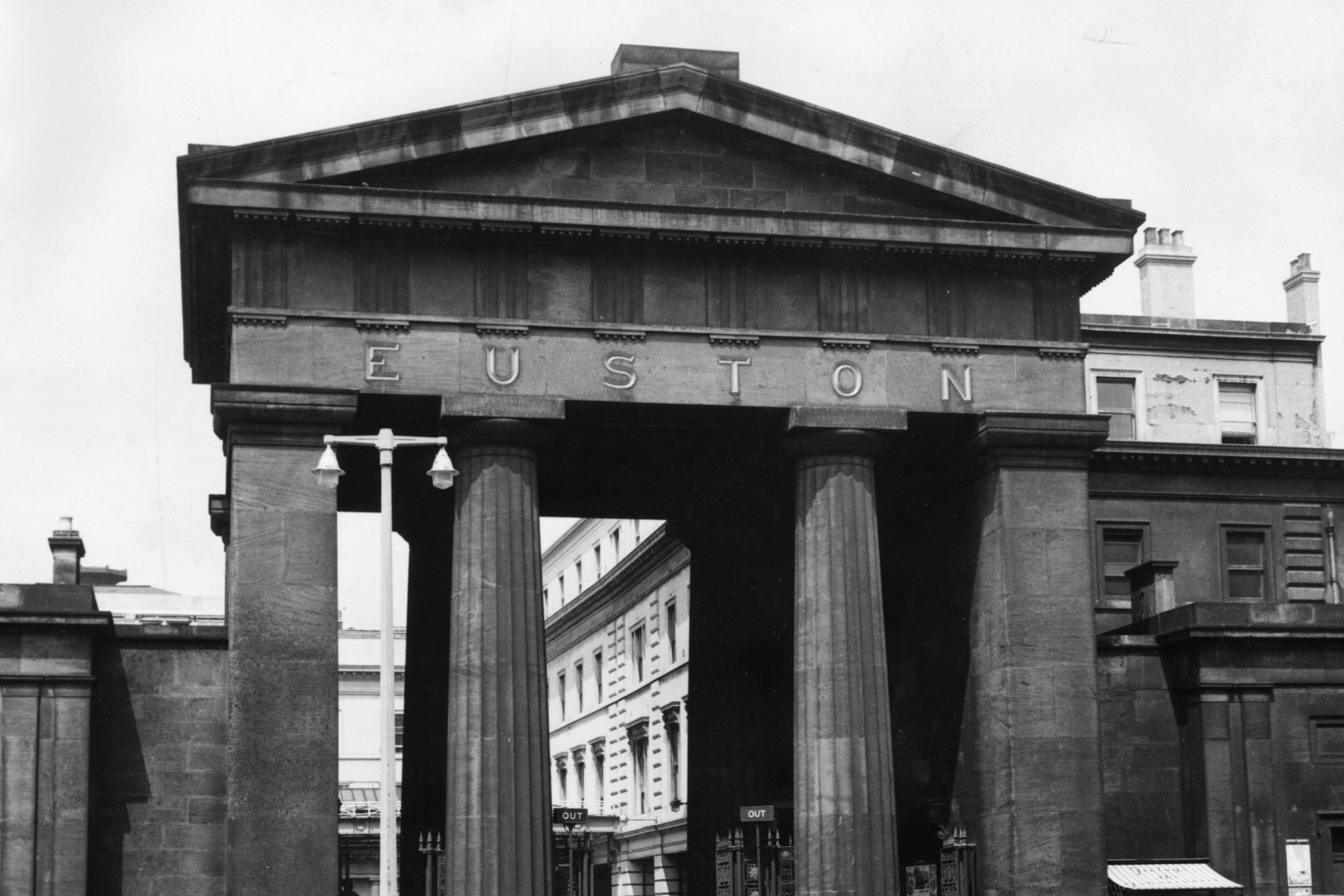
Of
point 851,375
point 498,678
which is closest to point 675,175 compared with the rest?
point 851,375

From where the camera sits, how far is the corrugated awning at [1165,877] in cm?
4531

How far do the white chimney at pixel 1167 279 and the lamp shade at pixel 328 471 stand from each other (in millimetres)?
48148

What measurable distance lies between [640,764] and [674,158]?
5816 centimetres

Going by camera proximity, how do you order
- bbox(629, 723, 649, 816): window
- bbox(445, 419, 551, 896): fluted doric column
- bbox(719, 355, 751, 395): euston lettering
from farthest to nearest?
1. bbox(629, 723, 649, 816): window
2. bbox(719, 355, 751, 395): euston lettering
3. bbox(445, 419, 551, 896): fluted doric column

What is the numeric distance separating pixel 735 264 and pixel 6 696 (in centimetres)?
1656

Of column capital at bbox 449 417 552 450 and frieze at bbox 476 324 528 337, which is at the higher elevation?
frieze at bbox 476 324 528 337

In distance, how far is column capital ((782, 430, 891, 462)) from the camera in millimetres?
43156

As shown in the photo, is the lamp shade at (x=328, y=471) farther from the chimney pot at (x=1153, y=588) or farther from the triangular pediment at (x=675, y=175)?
the chimney pot at (x=1153, y=588)

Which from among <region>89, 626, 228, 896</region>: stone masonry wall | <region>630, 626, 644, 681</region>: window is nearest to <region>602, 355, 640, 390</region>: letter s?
<region>89, 626, 228, 896</region>: stone masonry wall

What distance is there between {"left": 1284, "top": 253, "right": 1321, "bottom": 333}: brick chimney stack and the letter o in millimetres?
37248

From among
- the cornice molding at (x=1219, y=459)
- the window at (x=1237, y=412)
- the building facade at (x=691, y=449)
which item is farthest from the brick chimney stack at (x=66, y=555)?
the window at (x=1237, y=412)

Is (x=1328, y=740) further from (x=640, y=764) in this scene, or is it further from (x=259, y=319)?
(x=640, y=764)

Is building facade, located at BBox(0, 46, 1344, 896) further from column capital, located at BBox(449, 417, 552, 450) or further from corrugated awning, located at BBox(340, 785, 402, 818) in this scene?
corrugated awning, located at BBox(340, 785, 402, 818)

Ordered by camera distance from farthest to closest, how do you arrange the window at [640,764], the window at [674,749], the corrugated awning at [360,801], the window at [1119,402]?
the corrugated awning at [360,801], the window at [640,764], the window at [674,749], the window at [1119,402]
